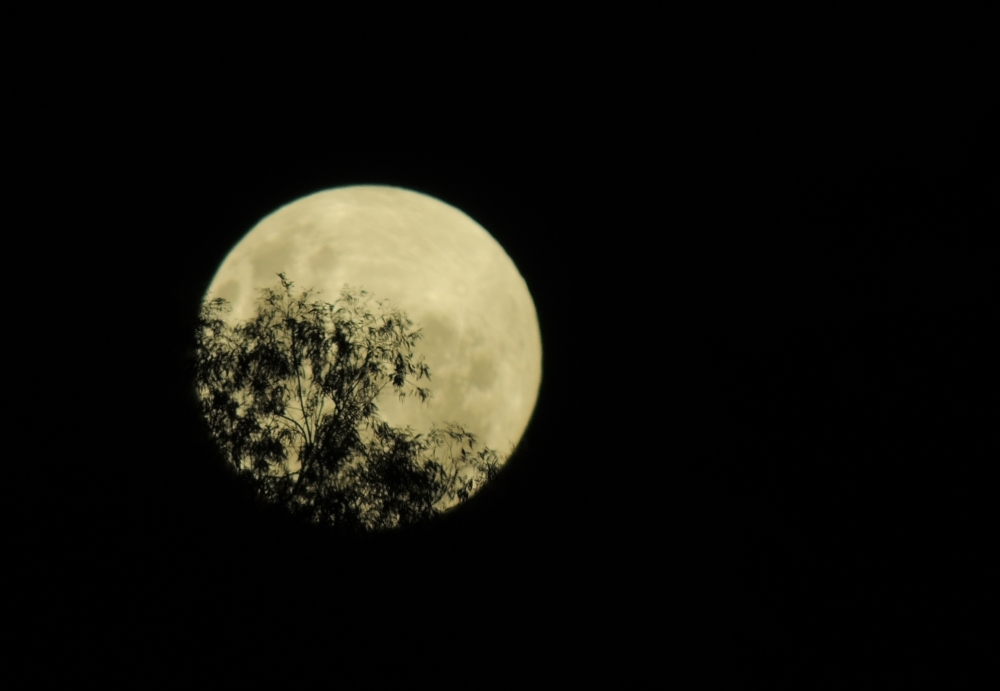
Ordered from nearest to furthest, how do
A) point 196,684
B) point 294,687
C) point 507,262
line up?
point 196,684 → point 294,687 → point 507,262

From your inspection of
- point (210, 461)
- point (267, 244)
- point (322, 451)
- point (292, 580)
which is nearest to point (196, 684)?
point (292, 580)

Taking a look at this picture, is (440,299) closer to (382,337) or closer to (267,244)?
(267,244)

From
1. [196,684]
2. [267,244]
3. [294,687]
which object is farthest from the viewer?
[267,244]

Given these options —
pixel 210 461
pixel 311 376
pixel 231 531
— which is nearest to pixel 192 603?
pixel 231 531

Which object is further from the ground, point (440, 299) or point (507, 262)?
point (507, 262)

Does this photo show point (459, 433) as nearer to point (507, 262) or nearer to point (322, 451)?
point (322, 451)

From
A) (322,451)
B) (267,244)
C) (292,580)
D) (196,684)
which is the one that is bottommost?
(196,684)

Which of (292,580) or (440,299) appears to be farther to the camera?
(440,299)
